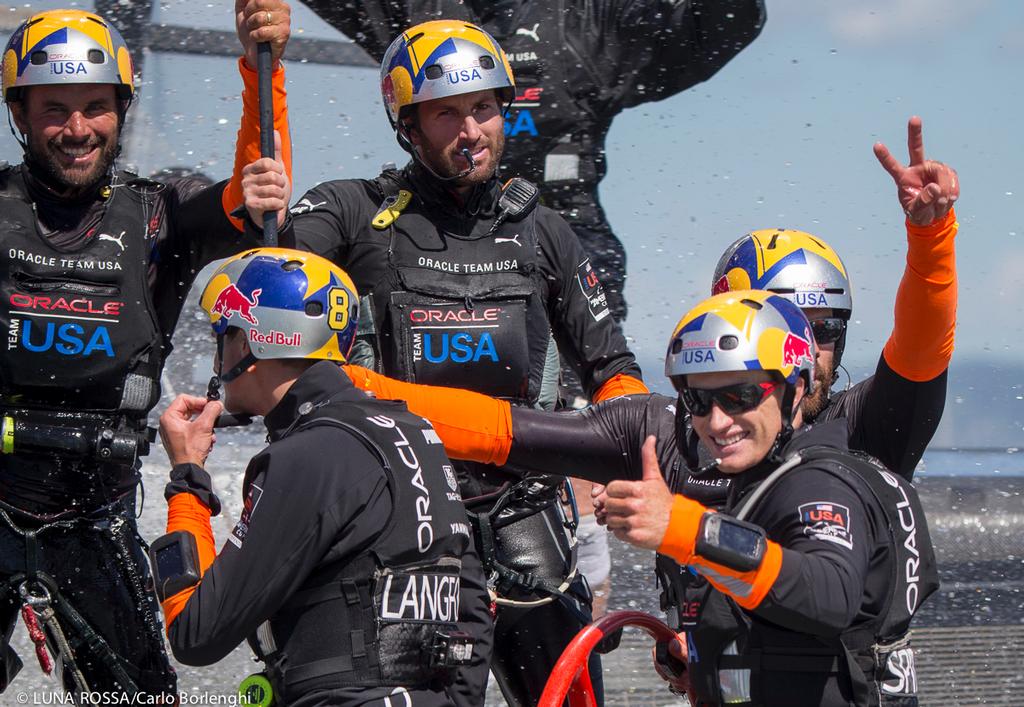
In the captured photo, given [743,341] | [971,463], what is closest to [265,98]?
[743,341]

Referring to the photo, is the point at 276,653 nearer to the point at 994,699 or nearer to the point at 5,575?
the point at 5,575

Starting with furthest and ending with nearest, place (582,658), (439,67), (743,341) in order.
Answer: (439,67)
(582,658)
(743,341)

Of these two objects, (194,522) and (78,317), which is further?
(78,317)

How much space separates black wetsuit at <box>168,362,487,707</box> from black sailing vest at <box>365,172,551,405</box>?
4.37 ft

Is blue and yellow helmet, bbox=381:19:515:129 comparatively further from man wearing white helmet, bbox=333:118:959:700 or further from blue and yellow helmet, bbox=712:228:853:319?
man wearing white helmet, bbox=333:118:959:700

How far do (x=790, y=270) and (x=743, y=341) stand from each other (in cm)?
120

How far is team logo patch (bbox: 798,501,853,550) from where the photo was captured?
315 centimetres

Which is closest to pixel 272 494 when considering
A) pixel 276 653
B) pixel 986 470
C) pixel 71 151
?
pixel 276 653

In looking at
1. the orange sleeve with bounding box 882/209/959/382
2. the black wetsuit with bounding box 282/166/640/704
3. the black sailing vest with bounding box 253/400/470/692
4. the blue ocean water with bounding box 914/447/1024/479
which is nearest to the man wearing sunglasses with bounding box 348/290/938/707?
the black sailing vest with bounding box 253/400/470/692

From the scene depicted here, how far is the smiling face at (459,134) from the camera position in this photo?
510 cm

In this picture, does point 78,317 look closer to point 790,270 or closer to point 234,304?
point 234,304

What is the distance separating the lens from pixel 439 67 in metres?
5.12

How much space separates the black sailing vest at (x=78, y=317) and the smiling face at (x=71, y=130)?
0.46 ft

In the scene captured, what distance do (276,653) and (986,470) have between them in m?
7.57
